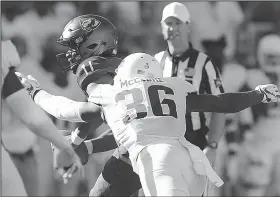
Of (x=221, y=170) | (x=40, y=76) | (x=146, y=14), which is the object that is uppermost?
(x=146, y=14)

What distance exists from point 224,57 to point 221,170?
3.85ft

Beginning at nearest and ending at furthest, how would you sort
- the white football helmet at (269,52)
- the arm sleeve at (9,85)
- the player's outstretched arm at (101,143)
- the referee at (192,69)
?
the arm sleeve at (9,85) < the player's outstretched arm at (101,143) < the referee at (192,69) < the white football helmet at (269,52)

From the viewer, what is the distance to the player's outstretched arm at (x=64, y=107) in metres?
3.99

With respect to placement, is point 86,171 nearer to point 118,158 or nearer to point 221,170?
point 221,170

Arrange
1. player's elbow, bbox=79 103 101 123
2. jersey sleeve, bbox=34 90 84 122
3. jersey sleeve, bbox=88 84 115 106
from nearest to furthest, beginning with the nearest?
jersey sleeve, bbox=88 84 115 106
player's elbow, bbox=79 103 101 123
jersey sleeve, bbox=34 90 84 122

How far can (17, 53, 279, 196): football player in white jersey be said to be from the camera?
3510 mm

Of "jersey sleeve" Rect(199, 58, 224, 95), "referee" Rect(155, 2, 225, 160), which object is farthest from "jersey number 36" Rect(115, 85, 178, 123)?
"jersey sleeve" Rect(199, 58, 224, 95)

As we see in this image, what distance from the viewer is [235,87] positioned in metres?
7.14

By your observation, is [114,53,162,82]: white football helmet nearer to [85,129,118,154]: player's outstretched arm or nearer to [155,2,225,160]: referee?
[85,129,118,154]: player's outstretched arm

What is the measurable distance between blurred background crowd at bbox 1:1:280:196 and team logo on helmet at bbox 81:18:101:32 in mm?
2589

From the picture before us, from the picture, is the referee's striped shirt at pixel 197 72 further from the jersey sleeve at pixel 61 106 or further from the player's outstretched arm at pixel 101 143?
the jersey sleeve at pixel 61 106

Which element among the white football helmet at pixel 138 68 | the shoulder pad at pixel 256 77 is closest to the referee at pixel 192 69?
the white football helmet at pixel 138 68

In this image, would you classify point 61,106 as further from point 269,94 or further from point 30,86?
point 269,94

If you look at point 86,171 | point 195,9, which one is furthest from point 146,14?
point 86,171
